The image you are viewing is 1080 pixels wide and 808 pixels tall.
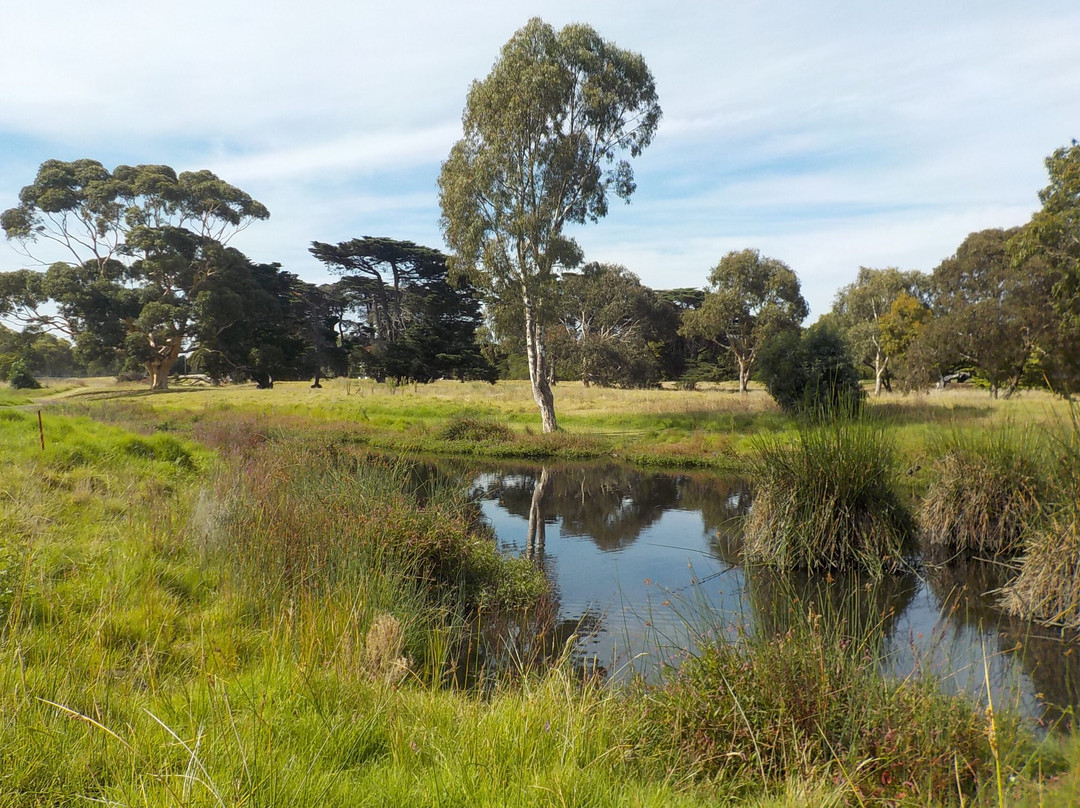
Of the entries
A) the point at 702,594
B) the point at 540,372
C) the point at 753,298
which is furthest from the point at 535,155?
the point at 753,298

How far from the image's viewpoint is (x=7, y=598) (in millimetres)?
4414

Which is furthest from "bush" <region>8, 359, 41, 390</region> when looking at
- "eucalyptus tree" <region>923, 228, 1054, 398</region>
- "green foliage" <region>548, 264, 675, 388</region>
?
"eucalyptus tree" <region>923, 228, 1054, 398</region>

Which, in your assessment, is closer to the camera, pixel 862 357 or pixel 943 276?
pixel 943 276

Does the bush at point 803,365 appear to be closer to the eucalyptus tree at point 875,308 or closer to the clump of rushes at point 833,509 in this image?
the clump of rushes at point 833,509

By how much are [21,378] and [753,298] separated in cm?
4454

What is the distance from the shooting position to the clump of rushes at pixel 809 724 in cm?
325

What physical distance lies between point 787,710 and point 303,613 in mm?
3092

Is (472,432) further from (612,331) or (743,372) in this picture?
(612,331)

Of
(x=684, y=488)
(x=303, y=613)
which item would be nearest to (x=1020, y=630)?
(x=303, y=613)

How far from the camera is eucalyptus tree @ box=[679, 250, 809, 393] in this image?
4366 cm

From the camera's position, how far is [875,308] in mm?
48625

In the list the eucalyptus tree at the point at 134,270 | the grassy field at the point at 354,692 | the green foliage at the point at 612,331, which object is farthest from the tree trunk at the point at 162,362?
the grassy field at the point at 354,692

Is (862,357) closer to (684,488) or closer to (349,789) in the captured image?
(684,488)

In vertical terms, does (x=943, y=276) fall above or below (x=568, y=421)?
above
